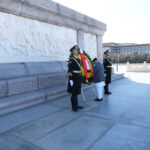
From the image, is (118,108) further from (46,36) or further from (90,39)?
(90,39)

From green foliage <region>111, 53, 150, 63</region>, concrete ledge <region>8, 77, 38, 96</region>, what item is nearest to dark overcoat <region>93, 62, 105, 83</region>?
concrete ledge <region>8, 77, 38, 96</region>

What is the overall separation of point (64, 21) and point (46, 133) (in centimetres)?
618

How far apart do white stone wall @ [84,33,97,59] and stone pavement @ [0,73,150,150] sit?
578 cm

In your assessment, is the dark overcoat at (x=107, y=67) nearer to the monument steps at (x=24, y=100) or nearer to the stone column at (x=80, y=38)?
the monument steps at (x=24, y=100)

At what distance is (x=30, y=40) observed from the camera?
654cm

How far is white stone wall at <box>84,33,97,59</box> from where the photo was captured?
32.9 feet

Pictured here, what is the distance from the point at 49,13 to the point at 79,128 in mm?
5571

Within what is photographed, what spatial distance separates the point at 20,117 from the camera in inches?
159

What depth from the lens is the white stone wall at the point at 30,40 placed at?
5707 mm

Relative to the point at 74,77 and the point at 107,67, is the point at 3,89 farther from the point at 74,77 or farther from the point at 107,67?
the point at 107,67

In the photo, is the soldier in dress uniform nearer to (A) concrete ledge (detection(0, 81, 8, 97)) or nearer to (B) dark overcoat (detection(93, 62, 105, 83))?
(B) dark overcoat (detection(93, 62, 105, 83))

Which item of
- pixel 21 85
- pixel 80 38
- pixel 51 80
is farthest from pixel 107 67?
pixel 21 85

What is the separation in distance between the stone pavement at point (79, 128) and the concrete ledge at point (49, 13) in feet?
12.2

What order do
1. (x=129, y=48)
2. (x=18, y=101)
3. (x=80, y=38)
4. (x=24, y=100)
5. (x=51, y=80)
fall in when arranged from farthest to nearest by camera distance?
(x=129, y=48) < (x=80, y=38) < (x=51, y=80) < (x=24, y=100) < (x=18, y=101)
